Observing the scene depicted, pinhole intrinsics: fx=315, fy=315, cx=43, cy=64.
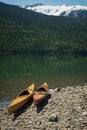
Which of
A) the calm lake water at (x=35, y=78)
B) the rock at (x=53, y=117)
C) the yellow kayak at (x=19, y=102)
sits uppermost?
the calm lake water at (x=35, y=78)

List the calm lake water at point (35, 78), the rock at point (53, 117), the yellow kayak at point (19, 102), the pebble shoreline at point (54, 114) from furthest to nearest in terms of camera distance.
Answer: the calm lake water at point (35, 78) → the yellow kayak at point (19, 102) → the rock at point (53, 117) → the pebble shoreline at point (54, 114)

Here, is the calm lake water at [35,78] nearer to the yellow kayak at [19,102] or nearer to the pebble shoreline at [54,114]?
the yellow kayak at [19,102]

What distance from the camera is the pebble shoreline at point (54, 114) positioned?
2171 centimetres

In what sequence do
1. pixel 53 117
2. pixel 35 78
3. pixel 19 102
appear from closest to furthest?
pixel 53 117, pixel 19 102, pixel 35 78

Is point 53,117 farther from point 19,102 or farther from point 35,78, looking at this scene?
point 35,78

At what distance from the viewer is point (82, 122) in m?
21.2

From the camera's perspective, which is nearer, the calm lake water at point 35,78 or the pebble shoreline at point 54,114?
the pebble shoreline at point 54,114

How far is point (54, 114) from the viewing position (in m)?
23.0

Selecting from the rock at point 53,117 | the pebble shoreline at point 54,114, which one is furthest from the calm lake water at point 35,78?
the rock at point 53,117

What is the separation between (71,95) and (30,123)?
5006 mm

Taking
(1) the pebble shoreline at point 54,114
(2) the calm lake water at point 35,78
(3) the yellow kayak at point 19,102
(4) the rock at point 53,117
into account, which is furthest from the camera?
(2) the calm lake water at point 35,78

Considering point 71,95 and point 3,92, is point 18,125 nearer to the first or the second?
point 71,95

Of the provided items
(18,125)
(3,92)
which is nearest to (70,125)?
(18,125)

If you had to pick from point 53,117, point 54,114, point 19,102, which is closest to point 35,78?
point 19,102
